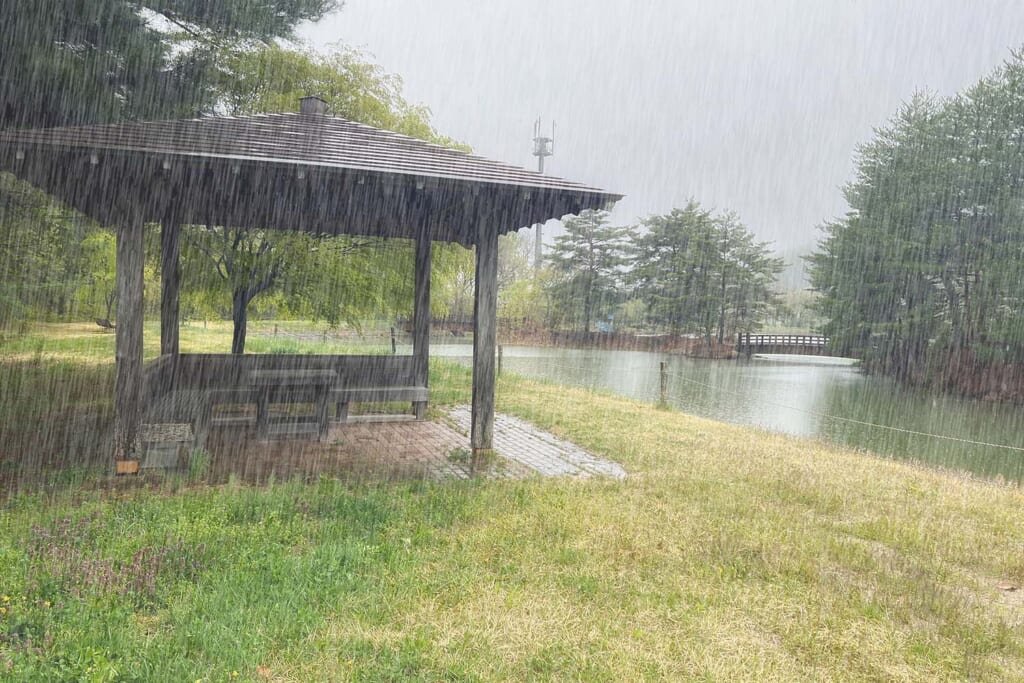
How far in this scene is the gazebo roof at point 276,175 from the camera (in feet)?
15.9

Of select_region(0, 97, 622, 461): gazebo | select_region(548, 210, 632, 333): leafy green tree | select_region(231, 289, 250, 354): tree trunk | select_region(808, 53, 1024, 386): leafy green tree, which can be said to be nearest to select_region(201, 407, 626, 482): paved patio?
select_region(0, 97, 622, 461): gazebo

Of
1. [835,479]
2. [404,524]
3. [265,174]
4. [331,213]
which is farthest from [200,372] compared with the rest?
[835,479]

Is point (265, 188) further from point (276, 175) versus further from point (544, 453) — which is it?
point (544, 453)

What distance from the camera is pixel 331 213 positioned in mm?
7617

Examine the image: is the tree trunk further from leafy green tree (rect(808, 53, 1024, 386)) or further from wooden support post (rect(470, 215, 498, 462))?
leafy green tree (rect(808, 53, 1024, 386))

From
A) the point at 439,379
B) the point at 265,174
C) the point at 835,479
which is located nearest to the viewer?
the point at 265,174

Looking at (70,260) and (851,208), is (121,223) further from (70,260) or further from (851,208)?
(851,208)

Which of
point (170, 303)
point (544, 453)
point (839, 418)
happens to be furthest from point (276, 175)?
point (839, 418)

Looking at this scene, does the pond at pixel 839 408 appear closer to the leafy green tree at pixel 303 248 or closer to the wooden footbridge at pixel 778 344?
the leafy green tree at pixel 303 248

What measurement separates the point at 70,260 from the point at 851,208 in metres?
30.8

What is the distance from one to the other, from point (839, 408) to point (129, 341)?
53.5 feet

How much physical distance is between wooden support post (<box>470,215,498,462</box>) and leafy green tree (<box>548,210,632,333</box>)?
4061cm

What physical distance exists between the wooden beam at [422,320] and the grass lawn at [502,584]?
Result: 3.42 meters

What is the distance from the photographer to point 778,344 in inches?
1512
